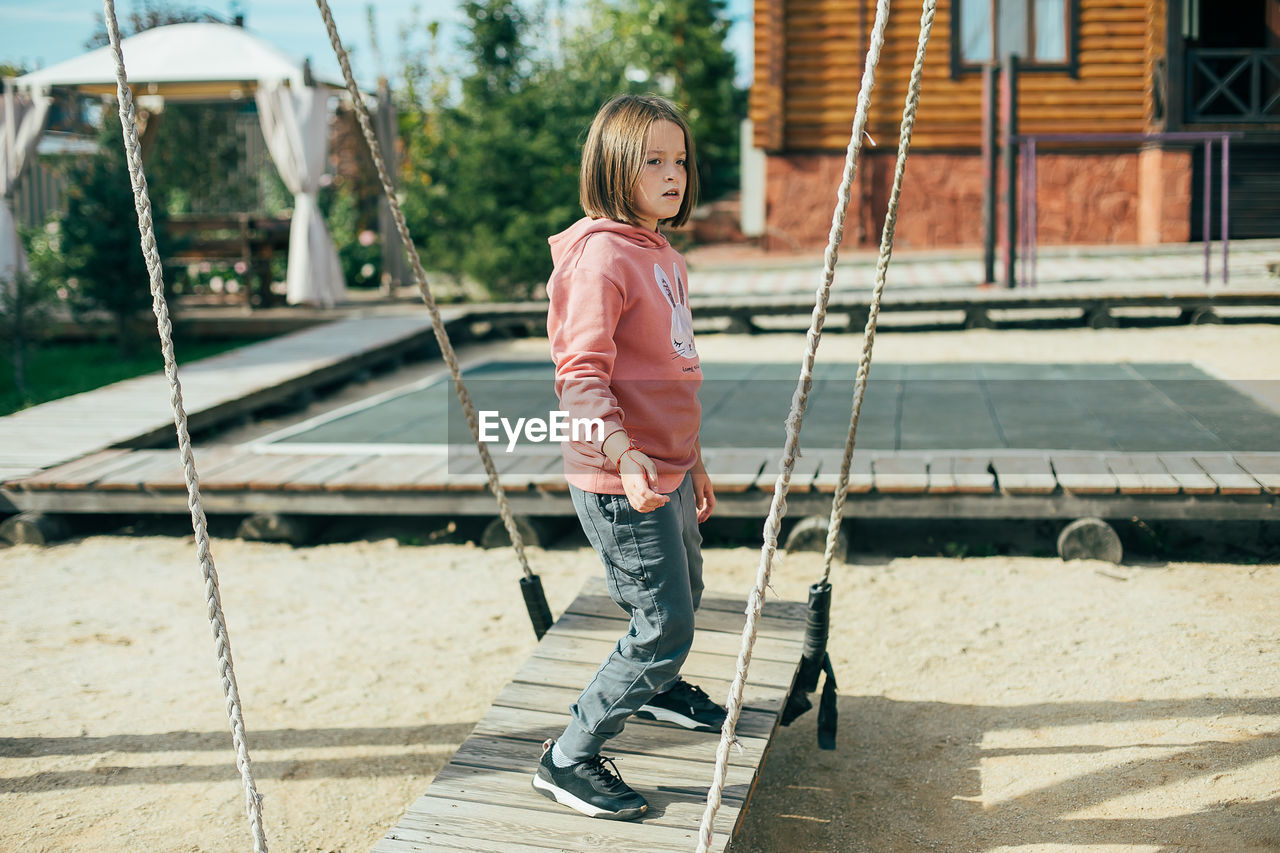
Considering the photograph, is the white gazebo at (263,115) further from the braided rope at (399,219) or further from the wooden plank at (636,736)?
the wooden plank at (636,736)

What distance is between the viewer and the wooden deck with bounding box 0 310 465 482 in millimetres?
5945

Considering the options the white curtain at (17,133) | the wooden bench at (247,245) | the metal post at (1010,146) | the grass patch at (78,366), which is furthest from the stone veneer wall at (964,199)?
the white curtain at (17,133)

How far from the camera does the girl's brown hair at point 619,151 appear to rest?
2260 mm

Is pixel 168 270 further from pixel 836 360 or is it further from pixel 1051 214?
pixel 1051 214

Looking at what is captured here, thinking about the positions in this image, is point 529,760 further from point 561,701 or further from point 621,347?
point 621,347

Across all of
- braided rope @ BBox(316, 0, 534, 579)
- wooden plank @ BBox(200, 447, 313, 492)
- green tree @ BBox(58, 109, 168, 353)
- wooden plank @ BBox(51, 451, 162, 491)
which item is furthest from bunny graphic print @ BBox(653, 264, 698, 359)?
green tree @ BBox(58, 109, 168, 353)

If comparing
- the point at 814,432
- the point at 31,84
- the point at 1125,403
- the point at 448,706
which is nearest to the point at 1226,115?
the point at 1125,403

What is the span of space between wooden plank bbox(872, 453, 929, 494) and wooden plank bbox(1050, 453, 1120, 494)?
19.6 inches

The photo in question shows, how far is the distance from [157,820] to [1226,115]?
15087 millimetres

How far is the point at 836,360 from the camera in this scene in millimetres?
8359

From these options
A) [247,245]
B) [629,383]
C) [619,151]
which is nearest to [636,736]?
[629,383]

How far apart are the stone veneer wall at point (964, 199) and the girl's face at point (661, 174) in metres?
12.6

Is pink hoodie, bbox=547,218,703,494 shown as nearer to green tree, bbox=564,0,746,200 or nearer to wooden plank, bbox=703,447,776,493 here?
wooden plank, bbox=703,447,776,493

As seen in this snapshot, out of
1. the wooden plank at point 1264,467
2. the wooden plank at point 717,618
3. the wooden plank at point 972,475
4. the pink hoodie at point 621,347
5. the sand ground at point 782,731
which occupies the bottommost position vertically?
the sand ground at point 782,731
